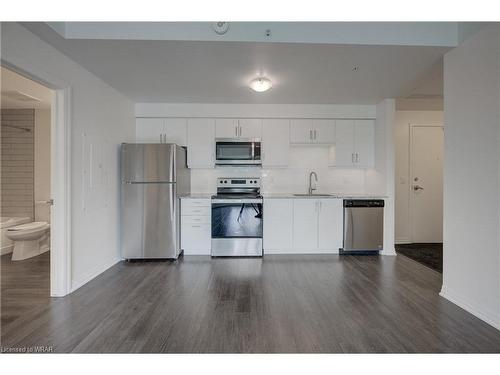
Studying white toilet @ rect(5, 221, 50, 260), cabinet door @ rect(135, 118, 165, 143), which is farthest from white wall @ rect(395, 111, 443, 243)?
white toilet @ rect(5, 221, 50, 260)

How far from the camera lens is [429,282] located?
9.66 ft

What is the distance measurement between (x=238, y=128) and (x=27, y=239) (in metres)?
3.35

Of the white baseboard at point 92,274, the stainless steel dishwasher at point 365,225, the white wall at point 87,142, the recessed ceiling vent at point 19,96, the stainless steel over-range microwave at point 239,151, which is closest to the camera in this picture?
the white wall at point 87,142

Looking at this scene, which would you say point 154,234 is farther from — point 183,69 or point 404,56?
point 404,56

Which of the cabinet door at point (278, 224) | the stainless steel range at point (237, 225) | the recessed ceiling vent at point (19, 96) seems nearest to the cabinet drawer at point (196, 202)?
the stainless steel range at point (237, 225)

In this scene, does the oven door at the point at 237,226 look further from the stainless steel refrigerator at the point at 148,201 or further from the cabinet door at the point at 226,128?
the cabinet door at the point at 226,128

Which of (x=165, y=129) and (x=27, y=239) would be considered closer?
(x=27, y=239)

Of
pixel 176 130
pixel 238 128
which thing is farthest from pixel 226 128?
pixel 176 130

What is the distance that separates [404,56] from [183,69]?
7.18 feet

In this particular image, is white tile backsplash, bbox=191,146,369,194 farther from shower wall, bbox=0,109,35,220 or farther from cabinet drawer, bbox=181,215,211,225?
shower wall, bbox=0,109,35,220

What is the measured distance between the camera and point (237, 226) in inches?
155

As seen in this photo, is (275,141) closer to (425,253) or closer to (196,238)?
(196,238)

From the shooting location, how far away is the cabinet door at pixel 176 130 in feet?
14.1

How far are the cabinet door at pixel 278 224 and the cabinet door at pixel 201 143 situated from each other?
1181 mm
